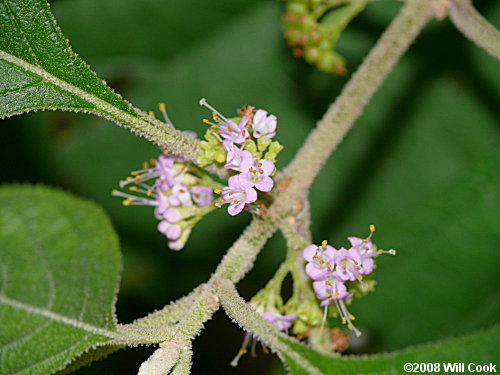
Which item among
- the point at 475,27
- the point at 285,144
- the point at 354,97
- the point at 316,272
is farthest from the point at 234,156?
the point at 285,144

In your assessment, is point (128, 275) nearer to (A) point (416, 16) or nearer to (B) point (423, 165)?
(B) point (423, 165)

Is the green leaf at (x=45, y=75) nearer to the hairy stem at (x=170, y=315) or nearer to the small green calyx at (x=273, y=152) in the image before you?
the small green calyx at (x=273, y=152)

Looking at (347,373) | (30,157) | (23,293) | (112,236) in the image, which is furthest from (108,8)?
(347,373)

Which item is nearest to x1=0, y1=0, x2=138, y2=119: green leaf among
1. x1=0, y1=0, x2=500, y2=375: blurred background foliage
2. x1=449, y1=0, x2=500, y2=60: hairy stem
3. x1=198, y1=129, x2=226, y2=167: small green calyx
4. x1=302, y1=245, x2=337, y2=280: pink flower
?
x1=198, y1=129, x2=226, y2=167: small green calyx

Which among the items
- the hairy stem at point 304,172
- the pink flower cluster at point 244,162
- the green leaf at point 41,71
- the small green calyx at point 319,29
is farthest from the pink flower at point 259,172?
the small green calyx at point 319,29

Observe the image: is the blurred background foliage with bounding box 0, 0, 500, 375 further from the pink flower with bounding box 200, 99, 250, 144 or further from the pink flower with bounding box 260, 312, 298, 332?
the pink flower with bounding box 200, 99, 250, 144

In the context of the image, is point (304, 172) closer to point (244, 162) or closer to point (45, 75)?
Answer: point (244, 162)
